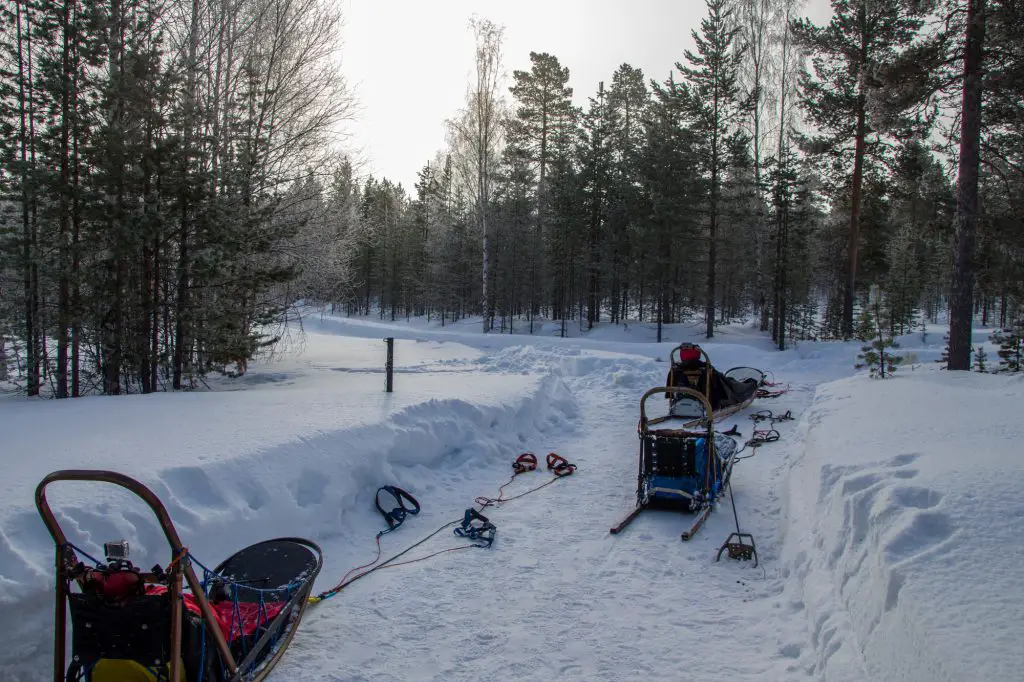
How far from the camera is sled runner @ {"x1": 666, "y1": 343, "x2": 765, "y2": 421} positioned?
9.88 m

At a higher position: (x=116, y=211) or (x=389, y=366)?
(x=116, y=211)

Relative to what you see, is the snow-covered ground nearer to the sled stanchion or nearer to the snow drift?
the snow drift

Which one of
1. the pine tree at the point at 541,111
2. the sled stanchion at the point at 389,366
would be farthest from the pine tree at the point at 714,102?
the sled stanchion at the point at 389,366

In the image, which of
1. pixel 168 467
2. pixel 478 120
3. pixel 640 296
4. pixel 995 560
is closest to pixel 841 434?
pixel 995 560

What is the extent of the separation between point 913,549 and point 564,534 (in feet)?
9.36

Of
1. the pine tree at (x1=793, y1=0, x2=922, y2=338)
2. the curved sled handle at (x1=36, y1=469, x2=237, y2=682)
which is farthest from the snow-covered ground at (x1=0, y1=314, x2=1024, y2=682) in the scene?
the pine tree at (x1=793, y1=0, x2=922, y2=338)

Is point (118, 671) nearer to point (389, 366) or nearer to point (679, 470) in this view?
point (679, 470)

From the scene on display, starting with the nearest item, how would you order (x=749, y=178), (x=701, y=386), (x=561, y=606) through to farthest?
(x=561, y=606) → (x=701, y=386) → (x=749, y=178)

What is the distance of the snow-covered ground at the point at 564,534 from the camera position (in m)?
2.91

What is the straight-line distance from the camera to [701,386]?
9992 mm

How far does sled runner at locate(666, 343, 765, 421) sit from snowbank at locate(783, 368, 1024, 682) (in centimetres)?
388

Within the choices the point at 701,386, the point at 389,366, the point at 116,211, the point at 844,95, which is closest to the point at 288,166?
the point at 116,211

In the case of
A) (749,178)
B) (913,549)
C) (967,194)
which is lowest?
(913,549)

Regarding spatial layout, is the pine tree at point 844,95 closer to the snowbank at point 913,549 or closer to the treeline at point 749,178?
the treeline at point 749,178
